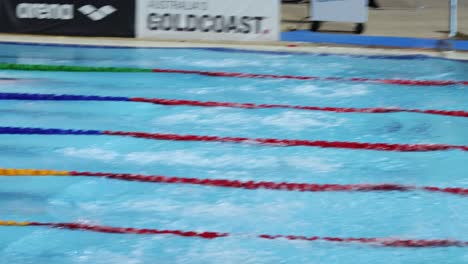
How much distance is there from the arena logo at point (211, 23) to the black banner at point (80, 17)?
487 mm

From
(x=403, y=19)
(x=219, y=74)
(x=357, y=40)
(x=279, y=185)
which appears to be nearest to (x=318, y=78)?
(x=219, y=74)

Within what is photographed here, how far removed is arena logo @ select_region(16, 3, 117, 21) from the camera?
13625 millimetres

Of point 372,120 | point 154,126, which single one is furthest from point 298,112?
point 154,126

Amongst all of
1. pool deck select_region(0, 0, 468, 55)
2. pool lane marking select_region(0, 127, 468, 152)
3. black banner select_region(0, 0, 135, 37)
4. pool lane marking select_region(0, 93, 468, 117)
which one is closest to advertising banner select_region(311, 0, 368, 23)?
pool deck select_region(0, 0, 468, 55)

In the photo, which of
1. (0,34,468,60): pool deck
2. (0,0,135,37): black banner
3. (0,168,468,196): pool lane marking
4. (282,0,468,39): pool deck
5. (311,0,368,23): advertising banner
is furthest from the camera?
(282,0,468,39): pool deck

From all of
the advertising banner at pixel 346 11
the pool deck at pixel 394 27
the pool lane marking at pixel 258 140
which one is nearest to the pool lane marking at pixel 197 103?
the pool lane marking at pixel 258 140

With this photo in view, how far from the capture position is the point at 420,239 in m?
5.26

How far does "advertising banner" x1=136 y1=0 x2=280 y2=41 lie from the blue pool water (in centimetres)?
267

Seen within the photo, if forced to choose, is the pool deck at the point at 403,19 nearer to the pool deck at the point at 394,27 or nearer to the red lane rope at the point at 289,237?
the pool deck at the point at 394,27

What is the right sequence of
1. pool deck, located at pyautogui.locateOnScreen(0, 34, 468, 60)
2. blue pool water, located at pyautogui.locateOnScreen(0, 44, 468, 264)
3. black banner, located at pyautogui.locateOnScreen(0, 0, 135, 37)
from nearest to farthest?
blue pool water, located at pyautogui.locateOnScreen(0, 44, 468, 264) → pool deck, located at pyautogui.locateOnScreen(0, 34, 468, 60) → black banner, located at pyautogui.locateOnScreen(0, 0, 135, 37)

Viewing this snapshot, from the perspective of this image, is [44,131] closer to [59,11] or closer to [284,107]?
[284,107]

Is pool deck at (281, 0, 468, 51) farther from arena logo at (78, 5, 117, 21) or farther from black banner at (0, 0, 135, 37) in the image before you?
arena logo at (78, 5, 117, 21)

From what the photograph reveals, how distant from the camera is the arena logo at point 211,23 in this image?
43.8 feet

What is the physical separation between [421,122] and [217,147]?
2016 millimetres
